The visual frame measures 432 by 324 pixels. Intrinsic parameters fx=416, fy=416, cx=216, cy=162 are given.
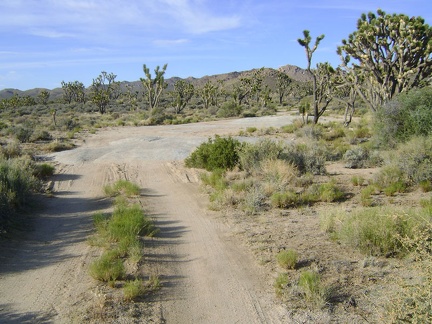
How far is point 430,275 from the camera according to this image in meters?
4.56

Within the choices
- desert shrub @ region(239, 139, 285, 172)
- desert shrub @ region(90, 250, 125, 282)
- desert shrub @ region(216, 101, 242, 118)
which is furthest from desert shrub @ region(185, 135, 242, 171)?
desert shrub @ region(216, 101, 242, 118)

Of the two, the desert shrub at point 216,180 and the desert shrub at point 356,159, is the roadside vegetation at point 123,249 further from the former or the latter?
the desert shrub at point 356,159

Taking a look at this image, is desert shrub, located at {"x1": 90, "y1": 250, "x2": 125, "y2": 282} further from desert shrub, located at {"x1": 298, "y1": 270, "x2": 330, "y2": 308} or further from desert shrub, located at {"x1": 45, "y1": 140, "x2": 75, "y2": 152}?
desert shrub, located at {"x1": 45, "y1": 140, "x2": 75, "y2": 152}

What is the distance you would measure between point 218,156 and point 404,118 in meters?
8.25

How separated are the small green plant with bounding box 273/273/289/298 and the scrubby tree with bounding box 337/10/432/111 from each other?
676 inches

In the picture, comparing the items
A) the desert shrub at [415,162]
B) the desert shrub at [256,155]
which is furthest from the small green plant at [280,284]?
the desert shrub at [256,155]

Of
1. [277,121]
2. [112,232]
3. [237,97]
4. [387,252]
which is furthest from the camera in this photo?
[237,97]

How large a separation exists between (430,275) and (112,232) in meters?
5.91

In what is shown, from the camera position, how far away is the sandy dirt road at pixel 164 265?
5898 millimetres

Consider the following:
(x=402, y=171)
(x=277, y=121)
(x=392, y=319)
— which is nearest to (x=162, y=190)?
(x=402, y=171)

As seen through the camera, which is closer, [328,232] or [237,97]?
[328,232]

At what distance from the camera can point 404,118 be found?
17.6m

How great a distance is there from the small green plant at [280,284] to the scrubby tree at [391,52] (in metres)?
17.2

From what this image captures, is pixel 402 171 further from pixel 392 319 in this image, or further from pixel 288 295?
pixel 392 319
